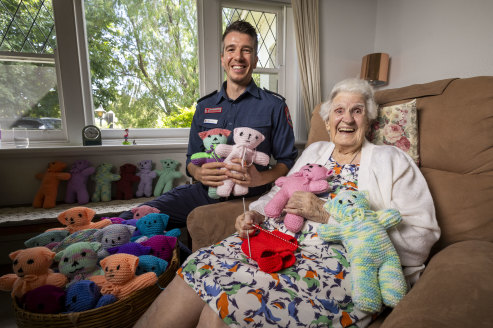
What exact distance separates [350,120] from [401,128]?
30 centimetres

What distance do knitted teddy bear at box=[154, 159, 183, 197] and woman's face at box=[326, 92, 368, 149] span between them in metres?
1.51

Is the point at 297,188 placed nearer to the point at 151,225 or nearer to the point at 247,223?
the point at 247,223

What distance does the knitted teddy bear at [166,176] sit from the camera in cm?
216

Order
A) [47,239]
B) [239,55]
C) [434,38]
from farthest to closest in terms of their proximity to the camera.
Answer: [434,38] → [239,55] → [47,239]

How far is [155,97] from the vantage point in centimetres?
238

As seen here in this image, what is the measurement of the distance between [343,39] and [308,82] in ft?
2.40

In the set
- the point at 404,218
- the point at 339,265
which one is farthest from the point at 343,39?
the point at 339,265

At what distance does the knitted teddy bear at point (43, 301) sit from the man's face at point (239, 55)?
135 centimetres

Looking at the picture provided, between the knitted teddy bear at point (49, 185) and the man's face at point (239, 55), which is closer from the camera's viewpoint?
the man's face at point (239, 55)

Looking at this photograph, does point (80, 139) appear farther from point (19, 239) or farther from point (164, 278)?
point (164, 278)

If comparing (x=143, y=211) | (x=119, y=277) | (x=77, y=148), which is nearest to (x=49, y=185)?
(x=77, y=148)

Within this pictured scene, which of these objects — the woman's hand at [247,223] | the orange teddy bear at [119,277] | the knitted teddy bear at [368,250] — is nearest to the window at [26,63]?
the orange teddy bear at [119,277]

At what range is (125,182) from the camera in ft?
6.87

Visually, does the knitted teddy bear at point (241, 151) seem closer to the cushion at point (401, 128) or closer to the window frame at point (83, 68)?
the cushion at point (401, 128)
